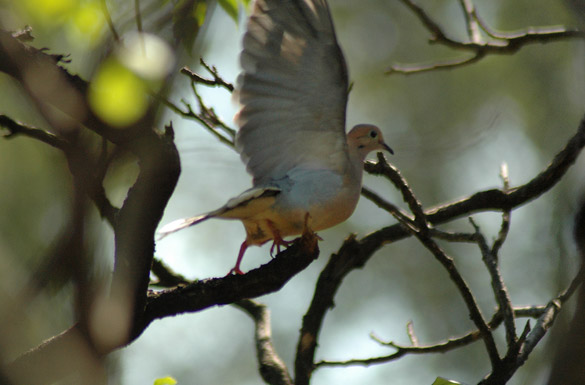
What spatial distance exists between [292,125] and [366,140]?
0.69 metres

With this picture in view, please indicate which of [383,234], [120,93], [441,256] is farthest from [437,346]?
[120,93]

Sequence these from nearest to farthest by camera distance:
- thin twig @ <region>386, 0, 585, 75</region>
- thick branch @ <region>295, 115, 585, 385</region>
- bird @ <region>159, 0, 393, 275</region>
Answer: bird @ <region>159, 0, 393, 275</region>, thick branch @ <region>295, 115, 585, 385</region>, thin twig @ <region>386, 0, 585, 75</region>

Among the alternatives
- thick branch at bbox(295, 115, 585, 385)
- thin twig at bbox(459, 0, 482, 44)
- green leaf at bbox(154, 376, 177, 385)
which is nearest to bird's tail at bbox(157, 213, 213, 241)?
green leaf at bbox(154, 376, 177, 385)

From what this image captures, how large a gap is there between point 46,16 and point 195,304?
4.44 feet

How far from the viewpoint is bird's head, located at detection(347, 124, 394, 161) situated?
4.75 meters

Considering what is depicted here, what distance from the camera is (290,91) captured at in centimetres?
420

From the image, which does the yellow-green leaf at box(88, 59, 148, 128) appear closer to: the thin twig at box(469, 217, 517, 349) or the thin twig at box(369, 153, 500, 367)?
the thin twig at box(369, 153, 500, 367)

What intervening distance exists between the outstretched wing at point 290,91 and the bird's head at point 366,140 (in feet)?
1.41

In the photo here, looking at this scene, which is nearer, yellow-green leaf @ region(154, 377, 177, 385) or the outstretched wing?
yellow-green leaf @ region(154, 377, 177, 385)

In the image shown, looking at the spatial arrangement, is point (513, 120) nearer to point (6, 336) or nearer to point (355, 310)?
point (355, 310)

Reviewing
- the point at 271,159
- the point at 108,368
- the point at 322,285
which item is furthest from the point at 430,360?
the point at 108,368

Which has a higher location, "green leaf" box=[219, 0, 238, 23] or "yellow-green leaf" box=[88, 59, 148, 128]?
"green leaf" box=[219, 0, 238, 23]

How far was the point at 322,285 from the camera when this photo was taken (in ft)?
16.2

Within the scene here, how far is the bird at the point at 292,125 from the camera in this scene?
4.00 m
